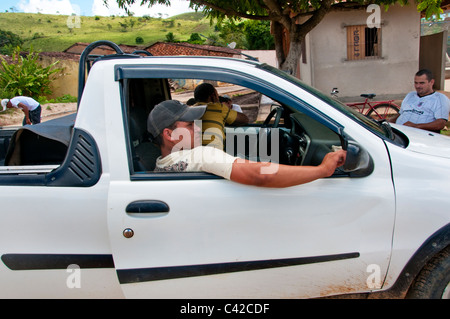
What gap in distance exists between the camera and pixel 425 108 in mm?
4168

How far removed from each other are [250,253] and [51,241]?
1041mm

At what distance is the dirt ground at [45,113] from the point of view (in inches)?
524

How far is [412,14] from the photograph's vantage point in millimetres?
10742

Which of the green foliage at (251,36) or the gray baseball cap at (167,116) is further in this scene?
the green foliage at (251,36)

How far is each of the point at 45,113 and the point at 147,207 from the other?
14218 millimetres

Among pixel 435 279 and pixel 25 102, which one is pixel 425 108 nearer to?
pixel 435 279

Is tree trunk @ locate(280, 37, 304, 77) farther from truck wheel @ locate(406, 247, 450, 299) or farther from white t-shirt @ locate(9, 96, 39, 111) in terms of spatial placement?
truck wheel @ locate(406, 247, 450, 299)

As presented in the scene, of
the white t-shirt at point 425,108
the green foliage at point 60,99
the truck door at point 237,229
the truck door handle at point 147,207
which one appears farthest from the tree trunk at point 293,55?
the green foliage at point 60,99

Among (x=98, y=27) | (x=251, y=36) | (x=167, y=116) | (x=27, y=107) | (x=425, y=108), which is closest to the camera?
(x=167, y=116)

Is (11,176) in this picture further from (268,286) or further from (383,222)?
(383,222)

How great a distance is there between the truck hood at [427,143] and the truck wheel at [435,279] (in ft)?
1.71

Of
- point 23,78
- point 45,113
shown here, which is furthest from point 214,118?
point 23,78

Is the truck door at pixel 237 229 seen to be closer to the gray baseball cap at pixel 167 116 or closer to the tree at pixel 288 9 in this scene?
the gray baseball cap at pixel 167 116
